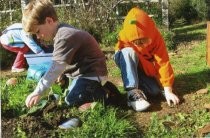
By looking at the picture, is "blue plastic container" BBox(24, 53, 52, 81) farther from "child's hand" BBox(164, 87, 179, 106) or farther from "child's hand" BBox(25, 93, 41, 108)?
"child's hand" BBox(164, 87, 179, 106)

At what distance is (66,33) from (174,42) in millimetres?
3628

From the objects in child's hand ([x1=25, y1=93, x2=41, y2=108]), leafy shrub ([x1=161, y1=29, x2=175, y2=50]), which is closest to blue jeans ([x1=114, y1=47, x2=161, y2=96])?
child's hand ([x1=25, y1=93, x2=41, y2=108])

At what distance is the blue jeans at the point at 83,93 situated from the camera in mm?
4402

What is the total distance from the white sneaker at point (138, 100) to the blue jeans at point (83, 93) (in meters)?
0.25

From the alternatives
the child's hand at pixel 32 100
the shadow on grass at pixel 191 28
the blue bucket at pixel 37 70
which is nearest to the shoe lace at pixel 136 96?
the child's hand at pixel 32 100

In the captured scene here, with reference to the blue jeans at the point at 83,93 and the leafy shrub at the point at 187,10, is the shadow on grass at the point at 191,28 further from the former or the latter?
the blue jeans at the point at 83,93

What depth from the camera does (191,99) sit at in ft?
15.1

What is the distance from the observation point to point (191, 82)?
16.9ft

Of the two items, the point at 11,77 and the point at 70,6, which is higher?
the point at 70,6

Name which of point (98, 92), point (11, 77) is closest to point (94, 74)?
point (98, 92)

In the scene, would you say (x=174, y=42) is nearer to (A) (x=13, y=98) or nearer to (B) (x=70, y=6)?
(B) (x=70, y=6)

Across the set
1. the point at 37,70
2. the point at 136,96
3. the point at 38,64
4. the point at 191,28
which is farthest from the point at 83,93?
the point at 191,28

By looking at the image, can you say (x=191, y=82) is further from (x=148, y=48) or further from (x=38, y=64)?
(x=38, y=64)

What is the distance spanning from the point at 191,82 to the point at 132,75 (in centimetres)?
84
